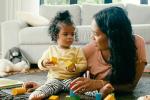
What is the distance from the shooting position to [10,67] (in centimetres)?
287

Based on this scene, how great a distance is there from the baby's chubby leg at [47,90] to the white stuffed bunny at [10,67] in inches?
38.8

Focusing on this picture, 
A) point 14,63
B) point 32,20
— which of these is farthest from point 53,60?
point 32,20

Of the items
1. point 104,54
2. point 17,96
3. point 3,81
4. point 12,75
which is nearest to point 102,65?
point 104,54

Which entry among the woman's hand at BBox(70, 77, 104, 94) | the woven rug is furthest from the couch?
the woman's hand at BBox(70, 77, 104, 94)

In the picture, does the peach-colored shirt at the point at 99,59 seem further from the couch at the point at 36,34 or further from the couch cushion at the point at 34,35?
the couch cushion at the point at 34,35

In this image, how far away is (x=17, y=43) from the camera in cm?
338

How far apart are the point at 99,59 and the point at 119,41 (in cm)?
21

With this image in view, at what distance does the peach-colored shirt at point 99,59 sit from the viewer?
1.77 m

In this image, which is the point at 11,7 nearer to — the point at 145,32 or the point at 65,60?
the point at 145,32

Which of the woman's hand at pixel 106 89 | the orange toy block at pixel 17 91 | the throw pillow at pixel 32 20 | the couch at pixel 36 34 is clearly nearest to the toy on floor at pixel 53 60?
the orange toy block at pixel 17 91

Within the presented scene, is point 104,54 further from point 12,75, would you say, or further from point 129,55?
point 12,75

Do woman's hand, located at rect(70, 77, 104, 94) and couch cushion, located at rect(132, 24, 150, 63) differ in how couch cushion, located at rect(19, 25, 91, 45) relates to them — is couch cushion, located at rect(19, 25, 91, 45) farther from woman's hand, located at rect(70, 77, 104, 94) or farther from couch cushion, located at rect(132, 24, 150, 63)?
woman's hand, located at rect(70, 77, 104, 94)

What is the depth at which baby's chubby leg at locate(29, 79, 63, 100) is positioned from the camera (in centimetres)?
163

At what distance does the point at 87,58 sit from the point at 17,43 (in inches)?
62.2
